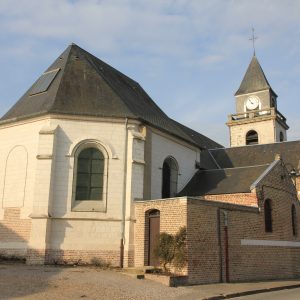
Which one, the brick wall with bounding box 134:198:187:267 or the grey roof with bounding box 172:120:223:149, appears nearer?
the brick wall with bounding box 134:198:187:267

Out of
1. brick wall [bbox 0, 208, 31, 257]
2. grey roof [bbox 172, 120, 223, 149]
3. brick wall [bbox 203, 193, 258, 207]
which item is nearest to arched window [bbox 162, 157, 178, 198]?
brick wall [bbox 203, 193, 258, 207]

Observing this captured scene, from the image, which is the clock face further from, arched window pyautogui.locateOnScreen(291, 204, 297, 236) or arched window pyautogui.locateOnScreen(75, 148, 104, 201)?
arched window pyautogui.locateOnScreen(75, 148, 104, 201)

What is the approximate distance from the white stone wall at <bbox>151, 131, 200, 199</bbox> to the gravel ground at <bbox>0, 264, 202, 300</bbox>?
19.8 ft

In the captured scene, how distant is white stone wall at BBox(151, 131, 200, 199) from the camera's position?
19.6 meters

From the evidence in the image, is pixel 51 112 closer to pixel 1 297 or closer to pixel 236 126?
pixel 1 297

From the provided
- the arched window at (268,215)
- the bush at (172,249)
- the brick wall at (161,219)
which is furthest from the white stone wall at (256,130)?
the bush at (172,249)

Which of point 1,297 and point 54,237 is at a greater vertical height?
point 54,237

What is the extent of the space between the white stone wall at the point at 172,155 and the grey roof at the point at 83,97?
479 millimetres

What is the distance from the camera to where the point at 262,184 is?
1917cm

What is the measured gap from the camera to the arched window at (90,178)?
17469 mm

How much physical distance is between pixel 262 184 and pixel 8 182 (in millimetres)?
11438

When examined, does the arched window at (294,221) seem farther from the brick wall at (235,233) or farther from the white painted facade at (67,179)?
the white painted facade at (67,179)

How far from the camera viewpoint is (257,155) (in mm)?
29875

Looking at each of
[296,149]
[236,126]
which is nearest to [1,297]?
[296,149]
